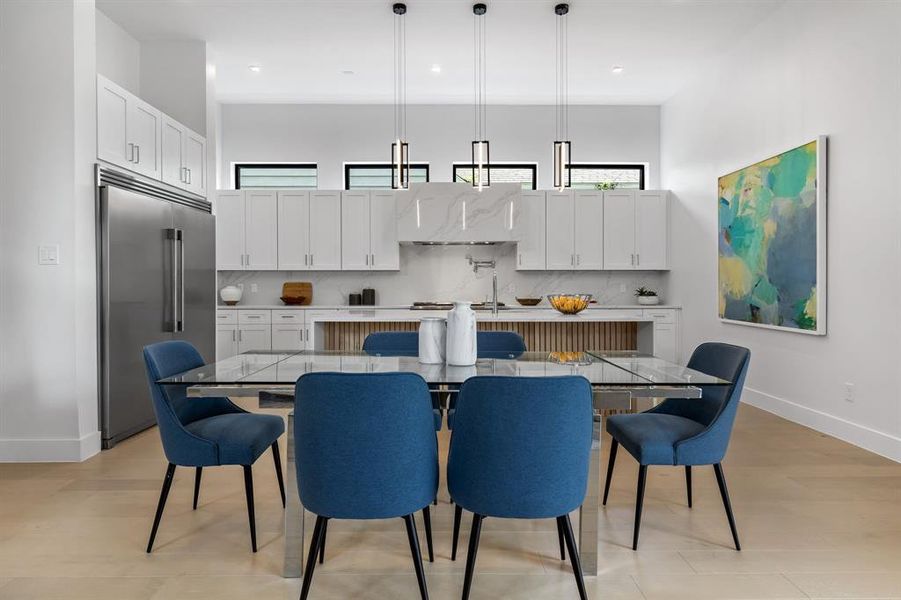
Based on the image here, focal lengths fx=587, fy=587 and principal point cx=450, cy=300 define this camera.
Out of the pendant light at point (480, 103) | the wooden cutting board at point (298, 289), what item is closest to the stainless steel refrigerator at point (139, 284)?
the wooden cutting board at point (298, 289)

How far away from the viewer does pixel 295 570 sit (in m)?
2.14

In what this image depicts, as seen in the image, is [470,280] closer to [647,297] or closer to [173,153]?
[647,297]

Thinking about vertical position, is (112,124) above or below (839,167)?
above

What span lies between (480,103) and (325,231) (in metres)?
2.42

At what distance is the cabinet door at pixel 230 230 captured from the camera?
670 centimetres

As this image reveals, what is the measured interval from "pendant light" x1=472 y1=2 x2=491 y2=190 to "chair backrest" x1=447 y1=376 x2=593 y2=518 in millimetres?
1901

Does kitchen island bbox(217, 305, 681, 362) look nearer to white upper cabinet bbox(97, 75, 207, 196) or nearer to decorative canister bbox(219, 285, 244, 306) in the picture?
decorative canister bbox(219, 285, 244, 306)

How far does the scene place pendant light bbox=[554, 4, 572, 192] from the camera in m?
3.46

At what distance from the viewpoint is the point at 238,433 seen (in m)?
2.40

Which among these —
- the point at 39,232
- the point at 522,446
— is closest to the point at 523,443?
the point at 522,446

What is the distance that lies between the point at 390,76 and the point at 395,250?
1880 millimetres

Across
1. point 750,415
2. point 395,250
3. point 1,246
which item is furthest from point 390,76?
point 750,415

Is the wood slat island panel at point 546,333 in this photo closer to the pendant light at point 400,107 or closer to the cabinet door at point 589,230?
the cabinet door at point 589,230

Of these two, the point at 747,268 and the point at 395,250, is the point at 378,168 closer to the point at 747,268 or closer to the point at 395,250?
the point at 395,250
